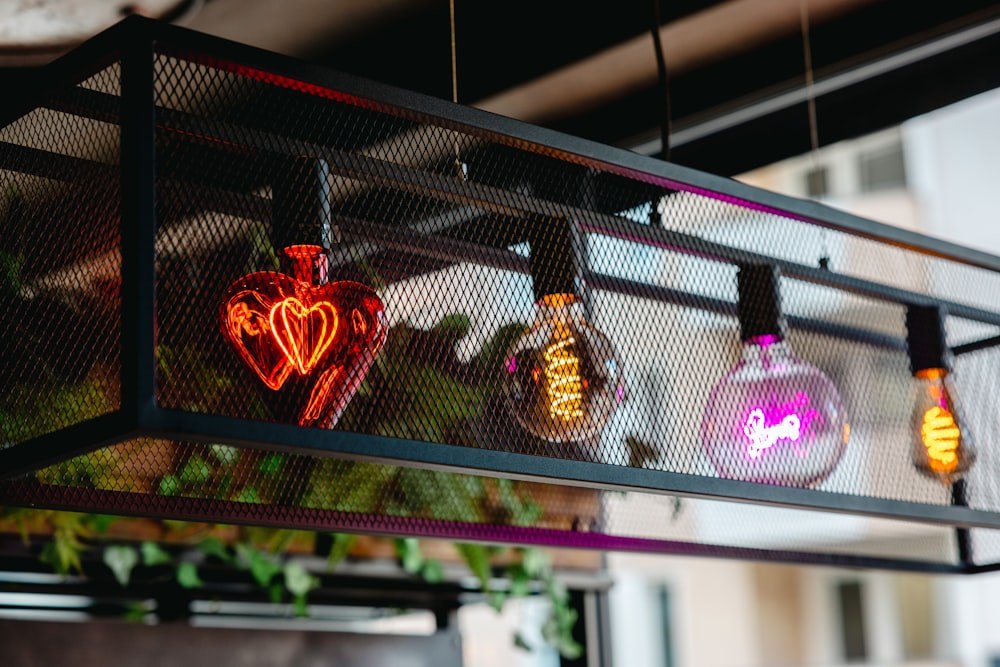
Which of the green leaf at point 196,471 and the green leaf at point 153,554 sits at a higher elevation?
the green leaf at point 153,554

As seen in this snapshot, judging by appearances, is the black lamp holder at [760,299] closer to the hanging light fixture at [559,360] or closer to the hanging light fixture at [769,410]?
the hanging light fixture at [769,410]

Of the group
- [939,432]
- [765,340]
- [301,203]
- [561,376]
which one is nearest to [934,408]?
[939,432]

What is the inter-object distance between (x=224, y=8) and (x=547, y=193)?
1060 millimetres

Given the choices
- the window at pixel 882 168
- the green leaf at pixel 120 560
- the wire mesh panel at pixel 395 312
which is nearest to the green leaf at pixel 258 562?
the green leaf at pixel 120 560

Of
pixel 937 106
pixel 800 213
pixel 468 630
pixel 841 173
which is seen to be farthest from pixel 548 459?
pixel 468 630

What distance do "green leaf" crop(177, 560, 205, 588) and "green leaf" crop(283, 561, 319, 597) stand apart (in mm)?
133

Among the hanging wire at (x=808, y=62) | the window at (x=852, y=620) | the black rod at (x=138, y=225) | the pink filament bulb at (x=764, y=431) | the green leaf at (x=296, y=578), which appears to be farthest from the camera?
the window at (x=852, y=620)

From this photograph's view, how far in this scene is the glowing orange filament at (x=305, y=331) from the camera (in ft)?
2.93

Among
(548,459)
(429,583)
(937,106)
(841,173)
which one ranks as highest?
(841,173)

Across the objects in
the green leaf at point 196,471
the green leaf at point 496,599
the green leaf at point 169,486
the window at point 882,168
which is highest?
the window at point 882,168

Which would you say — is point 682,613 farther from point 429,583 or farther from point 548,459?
point 548,459

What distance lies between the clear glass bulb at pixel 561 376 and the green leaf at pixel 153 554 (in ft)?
3.45

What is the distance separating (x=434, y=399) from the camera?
91cm

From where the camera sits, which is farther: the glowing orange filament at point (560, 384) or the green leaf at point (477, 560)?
the green leaf at point (477, 560)
